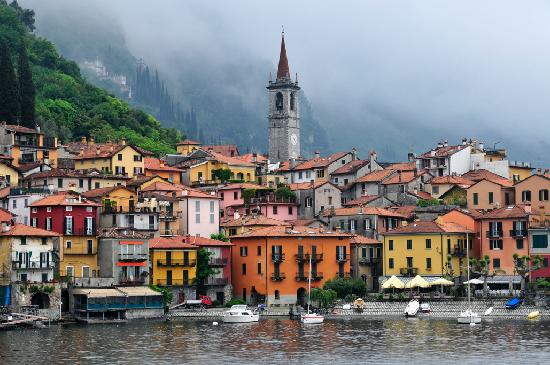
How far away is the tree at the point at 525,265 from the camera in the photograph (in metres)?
117

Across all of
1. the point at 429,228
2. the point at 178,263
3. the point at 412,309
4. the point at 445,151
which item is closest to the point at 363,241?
the point at 429,228

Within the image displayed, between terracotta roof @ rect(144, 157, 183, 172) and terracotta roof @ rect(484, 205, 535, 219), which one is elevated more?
terracotta roof @ rect(144, 157, 183, 172)

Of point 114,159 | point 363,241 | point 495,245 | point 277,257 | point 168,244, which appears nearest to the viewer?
point 168,244

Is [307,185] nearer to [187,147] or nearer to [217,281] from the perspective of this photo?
[217,281]

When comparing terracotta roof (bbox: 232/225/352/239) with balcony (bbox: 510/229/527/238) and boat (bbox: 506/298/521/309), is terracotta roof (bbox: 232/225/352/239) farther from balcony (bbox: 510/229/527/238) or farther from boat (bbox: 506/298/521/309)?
boat (bbox: 506/298/521/309)

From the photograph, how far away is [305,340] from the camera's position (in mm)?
93250

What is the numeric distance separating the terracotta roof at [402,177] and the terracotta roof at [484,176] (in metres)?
5.28

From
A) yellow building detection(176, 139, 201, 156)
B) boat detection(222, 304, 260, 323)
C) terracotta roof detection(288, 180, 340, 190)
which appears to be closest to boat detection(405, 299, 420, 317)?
boat detection(222, 304, 260, 323)

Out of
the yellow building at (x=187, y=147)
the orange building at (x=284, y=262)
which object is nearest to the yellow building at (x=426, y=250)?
the orange building at (x=284, y=262)

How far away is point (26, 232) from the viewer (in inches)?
4336

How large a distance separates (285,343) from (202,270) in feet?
99.8

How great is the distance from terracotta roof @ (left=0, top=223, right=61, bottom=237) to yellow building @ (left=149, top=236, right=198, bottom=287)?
10028 millimetres

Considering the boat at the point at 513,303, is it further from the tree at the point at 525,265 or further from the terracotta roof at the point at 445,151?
the terracotta roof at the point at 445,151

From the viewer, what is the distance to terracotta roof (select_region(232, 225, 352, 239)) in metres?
123
